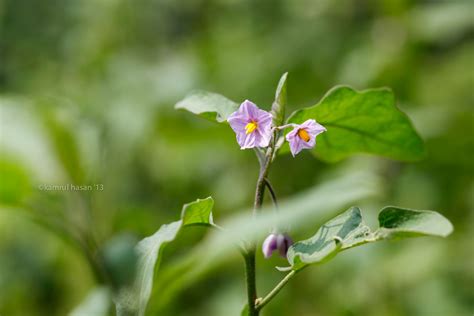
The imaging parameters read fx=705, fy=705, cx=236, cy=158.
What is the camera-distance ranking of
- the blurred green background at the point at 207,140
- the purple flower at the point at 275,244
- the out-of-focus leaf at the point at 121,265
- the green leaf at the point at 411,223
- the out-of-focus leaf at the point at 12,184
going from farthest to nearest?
the blurred green background at the point at 207,140 < the out-of-focus leaf at the point at 12,184 < the purple flower at the point at 275,244 < the out-of-focus leaf at the point at 121,265 < the green leaf at the point at 411,223

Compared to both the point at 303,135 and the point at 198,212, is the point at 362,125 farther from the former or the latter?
the point at 198,212

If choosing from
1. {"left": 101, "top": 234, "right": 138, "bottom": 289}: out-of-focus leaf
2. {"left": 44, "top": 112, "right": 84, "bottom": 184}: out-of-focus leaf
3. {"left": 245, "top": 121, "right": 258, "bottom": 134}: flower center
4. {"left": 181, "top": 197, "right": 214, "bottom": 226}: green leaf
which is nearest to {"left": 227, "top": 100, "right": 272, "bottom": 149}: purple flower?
{"left": 245, "top": 121, "right": 258, "bottom": 134}: flower center

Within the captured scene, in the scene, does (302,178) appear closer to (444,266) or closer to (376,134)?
(444,266)

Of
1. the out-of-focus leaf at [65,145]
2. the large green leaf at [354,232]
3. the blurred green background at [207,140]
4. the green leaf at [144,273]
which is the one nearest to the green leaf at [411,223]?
the large green leaf at [354,232]

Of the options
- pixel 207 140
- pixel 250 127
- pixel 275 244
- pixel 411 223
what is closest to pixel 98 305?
pixel 275 244

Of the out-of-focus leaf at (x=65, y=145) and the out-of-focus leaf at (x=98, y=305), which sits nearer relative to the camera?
the out-of-focus leaf at (x=98, y=305)

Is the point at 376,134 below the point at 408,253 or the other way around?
the other way around

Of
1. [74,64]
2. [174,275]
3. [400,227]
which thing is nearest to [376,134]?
[400,227]

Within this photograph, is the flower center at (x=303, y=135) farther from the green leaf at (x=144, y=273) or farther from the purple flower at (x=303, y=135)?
the green leaf at (x=144, y=273)
